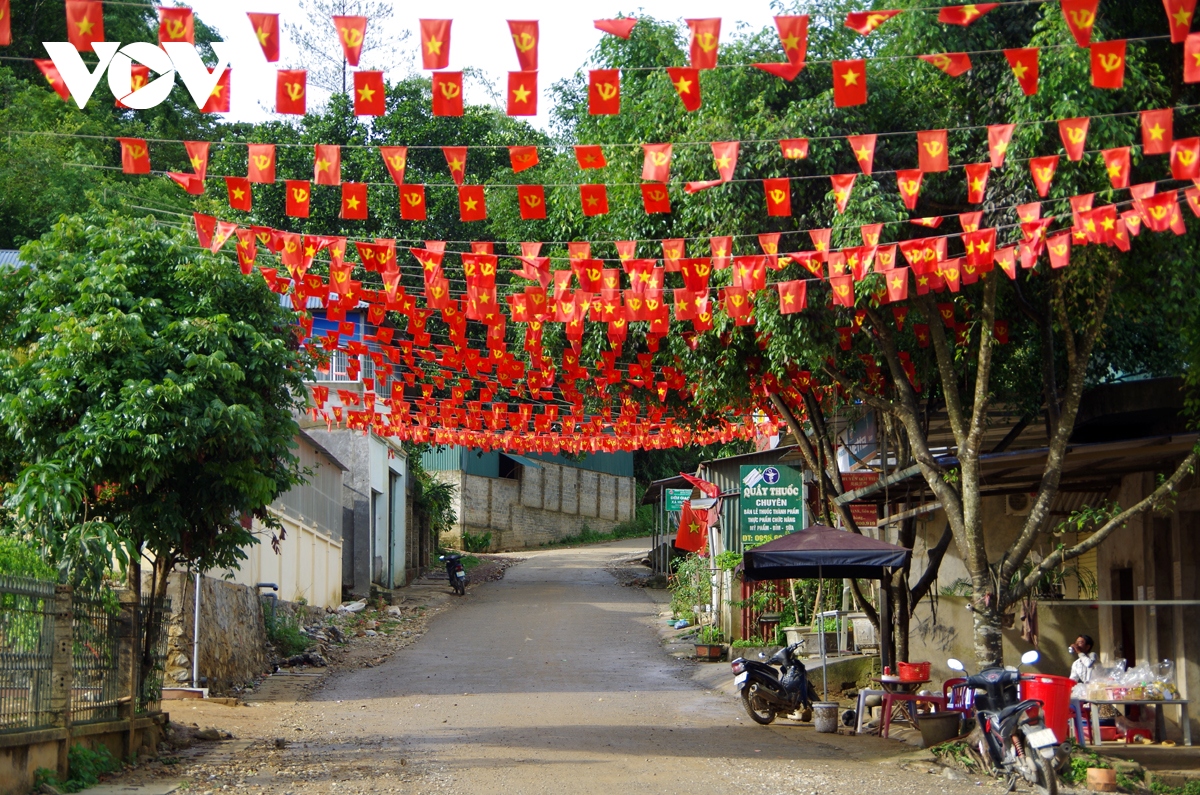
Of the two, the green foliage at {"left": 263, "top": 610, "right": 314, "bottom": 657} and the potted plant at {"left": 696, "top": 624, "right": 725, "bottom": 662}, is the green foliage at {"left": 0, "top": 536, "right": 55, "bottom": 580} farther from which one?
the potted plant at {"left": 696, "top": 624, "right": 725, "bottom": 662}

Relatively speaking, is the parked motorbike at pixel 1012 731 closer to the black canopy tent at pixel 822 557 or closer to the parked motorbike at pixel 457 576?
the black canopy tent at pixel 822 557

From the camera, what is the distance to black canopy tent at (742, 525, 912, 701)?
41.8 feet

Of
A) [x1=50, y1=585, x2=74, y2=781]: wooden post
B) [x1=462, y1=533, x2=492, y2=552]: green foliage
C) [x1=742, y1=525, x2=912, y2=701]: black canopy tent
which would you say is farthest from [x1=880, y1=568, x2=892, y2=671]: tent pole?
[x1=462, y1=533, x2=492, y2=552]: green foliage

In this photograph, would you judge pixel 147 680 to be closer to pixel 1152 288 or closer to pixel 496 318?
pixel 496 318

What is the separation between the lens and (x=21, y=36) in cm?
3375

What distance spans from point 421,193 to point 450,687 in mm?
9502

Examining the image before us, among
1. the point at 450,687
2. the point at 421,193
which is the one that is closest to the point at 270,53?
the point at 421,193

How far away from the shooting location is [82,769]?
994cm

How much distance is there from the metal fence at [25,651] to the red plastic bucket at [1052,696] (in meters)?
8.35

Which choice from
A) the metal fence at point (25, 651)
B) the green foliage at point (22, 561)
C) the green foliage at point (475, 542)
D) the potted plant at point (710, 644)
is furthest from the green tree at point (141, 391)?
the green foliage at point (475, 542)

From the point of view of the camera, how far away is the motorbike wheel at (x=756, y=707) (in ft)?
46.3

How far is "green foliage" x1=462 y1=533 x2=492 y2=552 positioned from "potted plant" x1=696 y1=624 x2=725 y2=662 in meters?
22.4

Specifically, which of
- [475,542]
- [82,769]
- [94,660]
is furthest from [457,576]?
[82,769]

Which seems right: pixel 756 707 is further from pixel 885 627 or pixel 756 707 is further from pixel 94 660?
pixel 94 660
